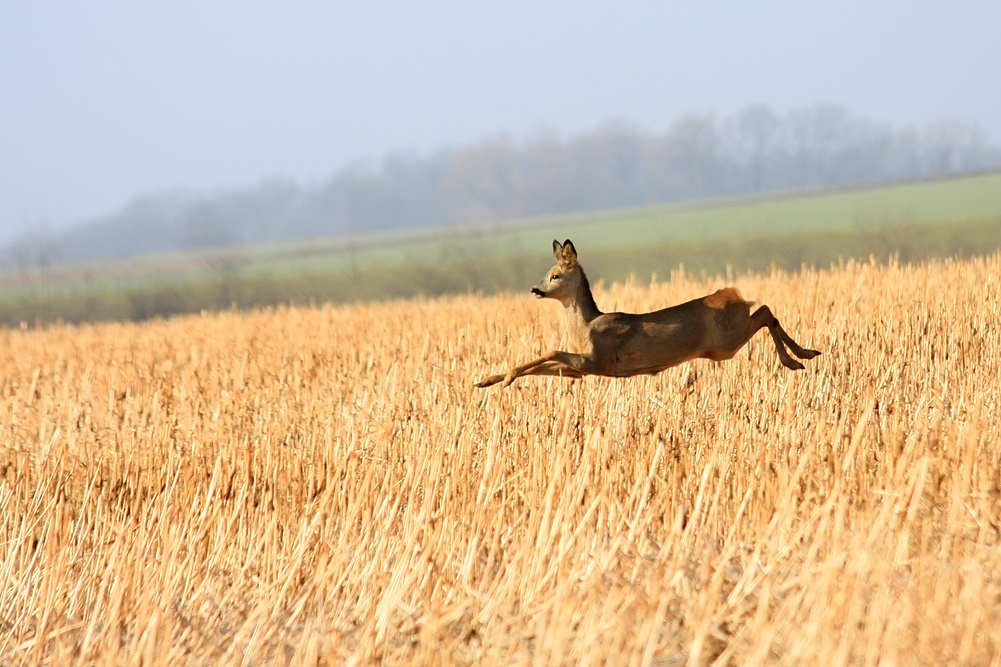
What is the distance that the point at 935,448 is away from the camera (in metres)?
4.65

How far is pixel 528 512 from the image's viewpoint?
15.0 feet

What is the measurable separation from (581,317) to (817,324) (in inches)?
187

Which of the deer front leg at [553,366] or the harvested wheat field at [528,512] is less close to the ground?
the deer front leg at [553,366]

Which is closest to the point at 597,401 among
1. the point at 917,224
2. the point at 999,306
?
the point at 999,306

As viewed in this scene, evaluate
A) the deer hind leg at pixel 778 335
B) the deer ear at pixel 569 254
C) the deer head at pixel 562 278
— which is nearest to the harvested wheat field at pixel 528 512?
the deer hind leg at pixel 778 335

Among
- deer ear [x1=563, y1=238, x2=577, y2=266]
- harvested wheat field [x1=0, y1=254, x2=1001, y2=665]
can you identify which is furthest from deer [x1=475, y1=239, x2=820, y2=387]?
harvested wheat field [x1=0, y1=254, x2=1001, y2=665]

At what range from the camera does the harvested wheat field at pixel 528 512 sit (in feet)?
10.4

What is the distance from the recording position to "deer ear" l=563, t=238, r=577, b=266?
142 inches

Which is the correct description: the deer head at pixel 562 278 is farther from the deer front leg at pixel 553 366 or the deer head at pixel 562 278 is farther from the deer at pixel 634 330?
the deer front leg at pixel 553 366

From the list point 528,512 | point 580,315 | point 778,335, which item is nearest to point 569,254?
point 580,315

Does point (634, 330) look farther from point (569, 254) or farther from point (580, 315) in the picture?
point (569, 254)

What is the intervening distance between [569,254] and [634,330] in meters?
0.36

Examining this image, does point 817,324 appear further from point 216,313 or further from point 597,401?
point 216,313

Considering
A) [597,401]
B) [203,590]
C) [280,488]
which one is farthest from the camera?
[597,401]
